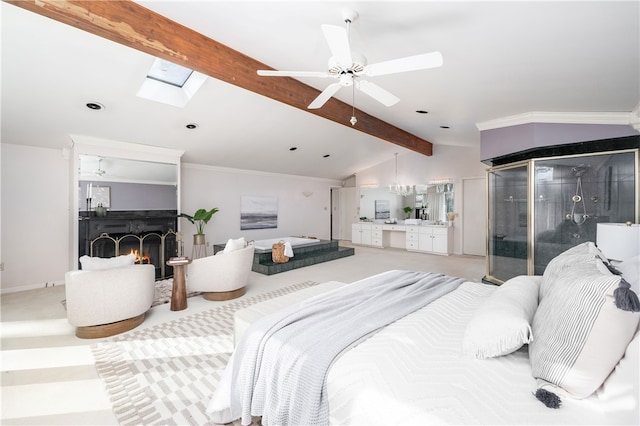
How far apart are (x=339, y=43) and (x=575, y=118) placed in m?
3.58

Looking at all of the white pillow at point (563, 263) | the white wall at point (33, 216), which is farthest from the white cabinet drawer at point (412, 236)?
the white wall at point (33, 216)

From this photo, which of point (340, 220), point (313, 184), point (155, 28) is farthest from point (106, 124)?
point (340, 220)

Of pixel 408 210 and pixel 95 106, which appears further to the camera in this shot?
pixel 408 210

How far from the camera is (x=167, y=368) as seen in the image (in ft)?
7.23

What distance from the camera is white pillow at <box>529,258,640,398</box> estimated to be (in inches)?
37.1

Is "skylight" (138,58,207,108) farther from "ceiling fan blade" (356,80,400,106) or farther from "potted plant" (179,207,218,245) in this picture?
"potted plant" (179,207,218,245)

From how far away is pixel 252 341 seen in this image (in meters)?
1.53

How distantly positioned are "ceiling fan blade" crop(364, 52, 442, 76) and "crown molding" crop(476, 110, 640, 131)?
278cm

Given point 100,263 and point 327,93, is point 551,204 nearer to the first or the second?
point 327,93

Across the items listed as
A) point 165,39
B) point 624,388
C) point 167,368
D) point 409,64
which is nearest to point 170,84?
point 165,39

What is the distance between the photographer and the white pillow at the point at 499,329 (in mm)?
1208

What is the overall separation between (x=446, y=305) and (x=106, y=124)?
16.1ft

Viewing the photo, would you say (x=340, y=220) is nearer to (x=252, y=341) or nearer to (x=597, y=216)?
(x=597, y=216)

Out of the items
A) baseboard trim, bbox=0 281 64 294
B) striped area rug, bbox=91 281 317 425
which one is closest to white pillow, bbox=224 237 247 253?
striped area rug, bbox=91 281 317 425
